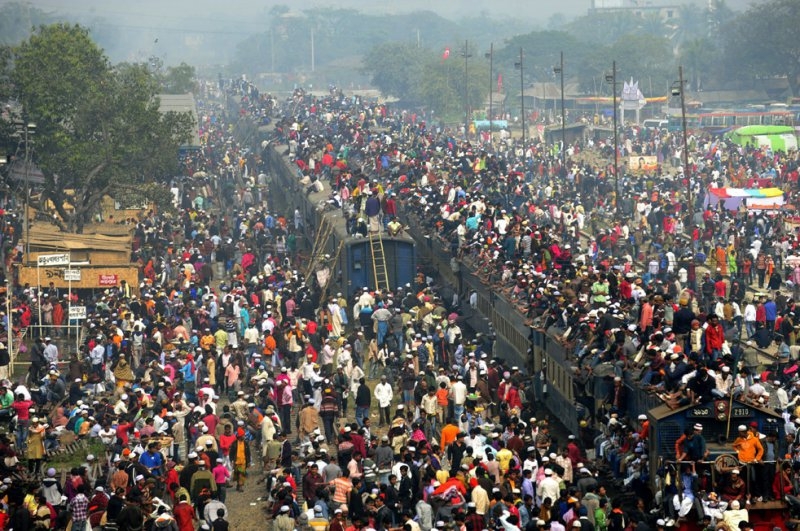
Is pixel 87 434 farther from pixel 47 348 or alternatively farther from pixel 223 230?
pixel 223 230

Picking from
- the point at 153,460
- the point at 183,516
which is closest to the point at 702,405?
the point at 183,516

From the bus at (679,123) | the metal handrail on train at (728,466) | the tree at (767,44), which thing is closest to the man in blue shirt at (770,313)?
the metal handrail on train at (728,466)

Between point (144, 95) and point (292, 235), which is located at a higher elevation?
point (144, 95)

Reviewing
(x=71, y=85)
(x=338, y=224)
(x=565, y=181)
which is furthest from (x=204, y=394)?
(x=565, y=181)

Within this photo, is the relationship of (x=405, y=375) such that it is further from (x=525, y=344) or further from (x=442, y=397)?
(x=525, y=344)

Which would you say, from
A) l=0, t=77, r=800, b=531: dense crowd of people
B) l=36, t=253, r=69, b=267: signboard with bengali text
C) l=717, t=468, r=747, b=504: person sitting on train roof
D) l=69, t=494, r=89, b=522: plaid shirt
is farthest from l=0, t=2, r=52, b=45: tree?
l=717, t=468, r=747, b=504: person sitting on train roof

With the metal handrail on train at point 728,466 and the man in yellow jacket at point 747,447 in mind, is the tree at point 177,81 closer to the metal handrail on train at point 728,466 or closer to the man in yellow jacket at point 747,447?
the man in yellow jacket at point 747,447

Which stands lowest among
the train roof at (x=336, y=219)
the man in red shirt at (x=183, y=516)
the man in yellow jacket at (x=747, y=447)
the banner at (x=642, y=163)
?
the man in red shirt at (x=183, y=516)
